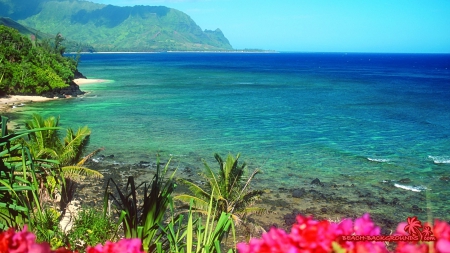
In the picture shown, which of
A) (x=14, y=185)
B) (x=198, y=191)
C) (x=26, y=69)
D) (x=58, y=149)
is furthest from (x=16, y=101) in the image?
(x=14, y=185)

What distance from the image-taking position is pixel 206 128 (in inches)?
1484

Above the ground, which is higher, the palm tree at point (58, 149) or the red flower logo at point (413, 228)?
the red flower logo at point (413, 228)

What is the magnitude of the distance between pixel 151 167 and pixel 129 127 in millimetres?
12179

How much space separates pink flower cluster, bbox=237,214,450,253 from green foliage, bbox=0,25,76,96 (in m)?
50.0

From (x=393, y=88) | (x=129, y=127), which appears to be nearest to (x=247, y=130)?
(x=129, y=127)

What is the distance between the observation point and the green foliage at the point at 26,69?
49.2 meters

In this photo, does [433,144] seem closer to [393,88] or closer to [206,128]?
[206,128]

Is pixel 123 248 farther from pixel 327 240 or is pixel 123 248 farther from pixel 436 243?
pixel 436 243

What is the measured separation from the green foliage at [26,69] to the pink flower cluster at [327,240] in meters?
50.0

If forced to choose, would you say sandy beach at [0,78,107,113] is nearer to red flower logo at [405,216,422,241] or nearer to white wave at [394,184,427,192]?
white wave at [394,184,427,192]

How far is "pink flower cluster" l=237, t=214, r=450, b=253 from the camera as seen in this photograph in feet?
4.64

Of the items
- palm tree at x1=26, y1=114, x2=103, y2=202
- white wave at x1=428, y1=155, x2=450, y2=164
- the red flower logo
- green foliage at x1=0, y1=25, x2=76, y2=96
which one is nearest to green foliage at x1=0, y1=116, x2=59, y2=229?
the red flower logo

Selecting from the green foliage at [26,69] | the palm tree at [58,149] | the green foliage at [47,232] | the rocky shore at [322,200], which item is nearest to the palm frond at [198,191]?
the rocky shore at [322,200]

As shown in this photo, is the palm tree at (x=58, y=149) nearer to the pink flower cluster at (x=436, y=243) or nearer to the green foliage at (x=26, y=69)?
the pink flower cluster at (x=436, y=243)
